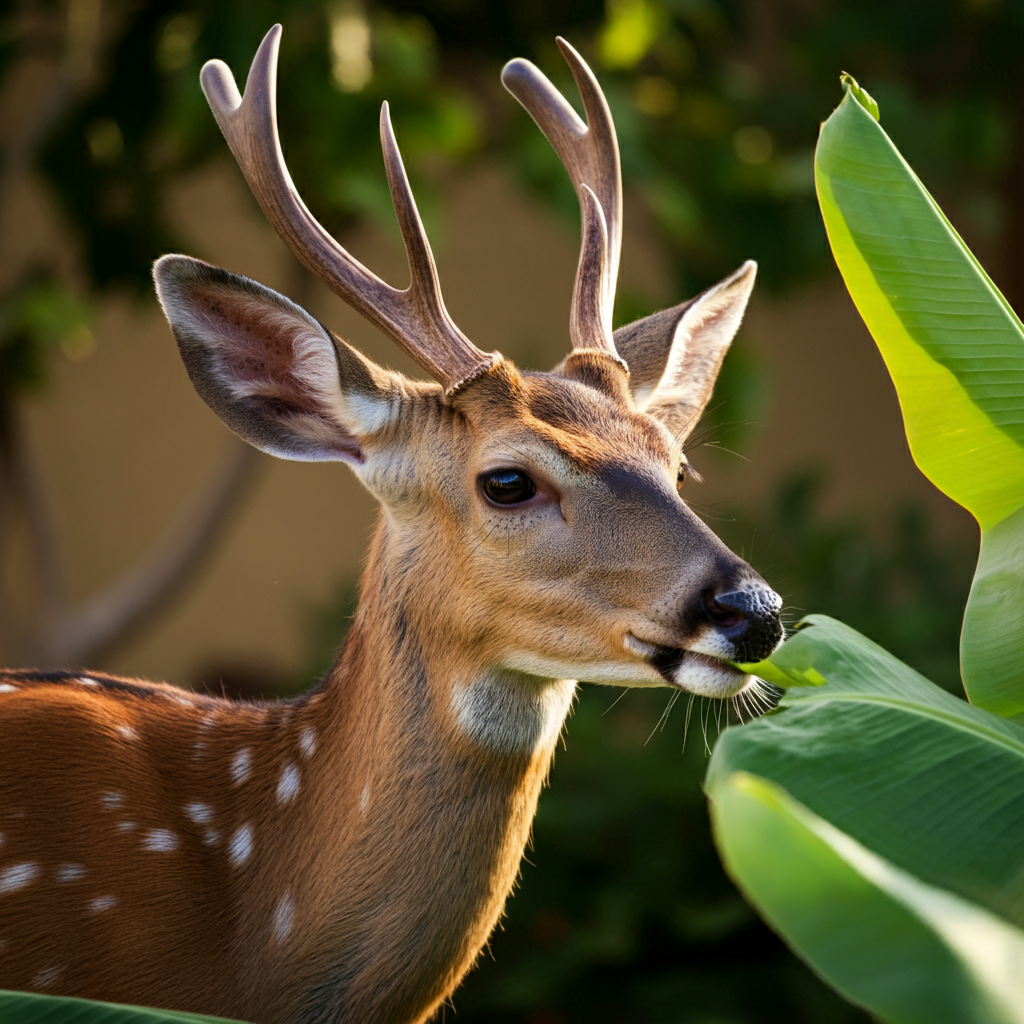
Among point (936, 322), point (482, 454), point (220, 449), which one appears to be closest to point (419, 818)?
point (482, 454)

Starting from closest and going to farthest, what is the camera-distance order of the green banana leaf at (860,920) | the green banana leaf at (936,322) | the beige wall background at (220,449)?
the green banana leaf at (860,920)
the green banana leaf at (936,322)
the beige wall background at (220,449)

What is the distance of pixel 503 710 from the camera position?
2.06 metres

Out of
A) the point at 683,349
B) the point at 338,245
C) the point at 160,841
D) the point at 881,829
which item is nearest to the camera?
the point at 881,829

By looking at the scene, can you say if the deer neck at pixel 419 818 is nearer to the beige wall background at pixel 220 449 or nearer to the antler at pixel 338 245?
the antler at pixel 338 245

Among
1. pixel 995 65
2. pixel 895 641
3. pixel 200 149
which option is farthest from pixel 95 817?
pixel 995 65

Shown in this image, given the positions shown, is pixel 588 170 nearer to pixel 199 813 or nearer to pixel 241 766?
pixel 241 766

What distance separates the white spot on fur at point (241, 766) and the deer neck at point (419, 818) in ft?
0.53

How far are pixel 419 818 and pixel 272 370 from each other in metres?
0.83

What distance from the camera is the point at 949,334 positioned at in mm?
1812

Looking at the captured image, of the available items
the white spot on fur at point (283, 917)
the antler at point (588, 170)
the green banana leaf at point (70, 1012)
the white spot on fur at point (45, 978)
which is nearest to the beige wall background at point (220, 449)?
the antler at point (588, 170)

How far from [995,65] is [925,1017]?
6.84 m

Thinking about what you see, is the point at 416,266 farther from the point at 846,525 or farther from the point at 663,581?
the point at 846,525

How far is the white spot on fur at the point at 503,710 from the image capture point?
205 centimetres

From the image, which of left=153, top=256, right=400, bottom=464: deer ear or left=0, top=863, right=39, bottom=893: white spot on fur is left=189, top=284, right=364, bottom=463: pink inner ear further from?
left=0, top=863, right=39, bottom=893: white spot on fur
